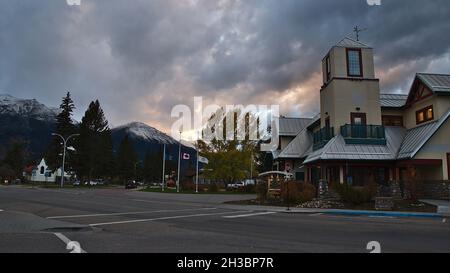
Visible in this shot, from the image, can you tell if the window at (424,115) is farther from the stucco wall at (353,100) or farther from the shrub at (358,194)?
the shrub at (358,194)

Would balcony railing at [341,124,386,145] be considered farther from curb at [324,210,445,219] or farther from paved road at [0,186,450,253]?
paved road at [0,186,450,253]

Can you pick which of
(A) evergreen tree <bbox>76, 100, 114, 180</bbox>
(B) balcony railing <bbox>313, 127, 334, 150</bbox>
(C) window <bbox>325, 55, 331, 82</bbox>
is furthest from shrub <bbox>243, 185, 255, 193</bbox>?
(A) evergreen tree <bbox>76, 100, 114, 180</bbox>

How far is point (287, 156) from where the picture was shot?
1631 inches

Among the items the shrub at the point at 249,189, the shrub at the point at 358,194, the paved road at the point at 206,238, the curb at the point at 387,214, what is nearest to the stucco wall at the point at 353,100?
the shrub at the point at 358,194

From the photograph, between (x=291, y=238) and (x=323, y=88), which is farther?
(x=323, y=88)

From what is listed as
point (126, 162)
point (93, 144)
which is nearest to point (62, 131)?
point (93, 144)

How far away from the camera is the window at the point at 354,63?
34.1m

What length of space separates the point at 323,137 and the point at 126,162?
90525 mm

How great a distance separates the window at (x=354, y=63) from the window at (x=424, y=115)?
5.82 m

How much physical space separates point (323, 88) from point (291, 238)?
1097 inches

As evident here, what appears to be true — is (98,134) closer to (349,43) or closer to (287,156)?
(287,156)
